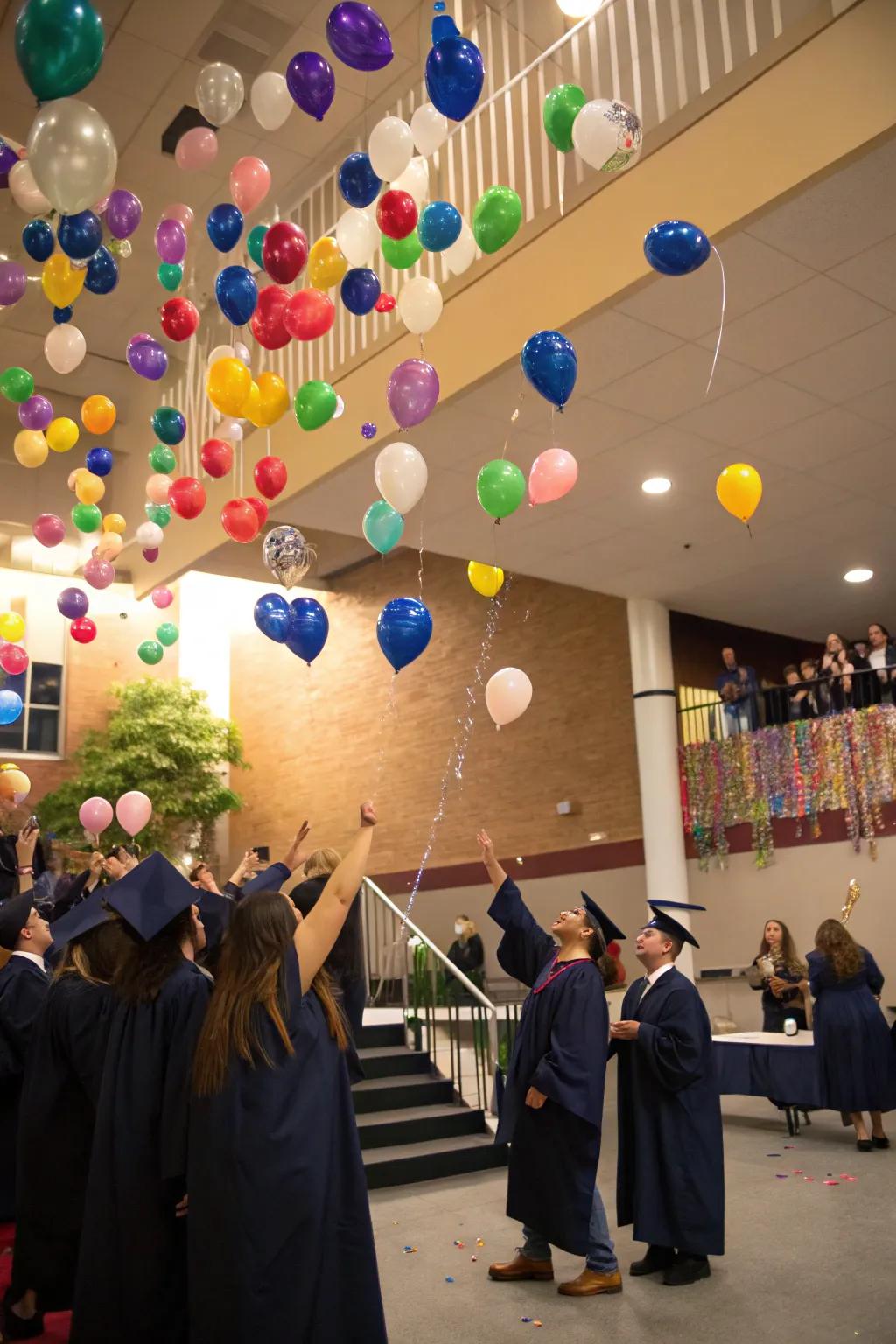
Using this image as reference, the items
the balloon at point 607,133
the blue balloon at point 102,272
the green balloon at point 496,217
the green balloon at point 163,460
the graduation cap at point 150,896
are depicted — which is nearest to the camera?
the graduation cap at point 150,896

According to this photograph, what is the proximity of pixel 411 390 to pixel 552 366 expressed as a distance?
812 millimetres

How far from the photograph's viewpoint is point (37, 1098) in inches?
156

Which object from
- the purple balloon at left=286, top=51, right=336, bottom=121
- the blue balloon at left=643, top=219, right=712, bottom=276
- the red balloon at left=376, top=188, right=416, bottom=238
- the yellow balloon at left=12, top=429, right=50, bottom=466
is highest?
the purple balloon at left=286, top=51, right=336, bottom=121

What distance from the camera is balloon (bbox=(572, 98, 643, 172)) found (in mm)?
5363

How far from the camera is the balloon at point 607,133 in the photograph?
211 inches

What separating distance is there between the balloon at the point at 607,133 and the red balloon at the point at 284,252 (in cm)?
175

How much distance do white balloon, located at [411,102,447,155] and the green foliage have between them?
34.9 feet

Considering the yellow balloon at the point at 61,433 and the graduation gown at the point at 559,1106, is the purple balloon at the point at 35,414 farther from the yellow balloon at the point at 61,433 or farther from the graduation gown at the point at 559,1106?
the graduation gown at the point at 559,1106

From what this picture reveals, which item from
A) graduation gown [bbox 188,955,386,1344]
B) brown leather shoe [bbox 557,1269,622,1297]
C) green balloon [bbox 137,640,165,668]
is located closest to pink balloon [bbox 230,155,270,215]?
green balloon [bbox 137,640,165,668]

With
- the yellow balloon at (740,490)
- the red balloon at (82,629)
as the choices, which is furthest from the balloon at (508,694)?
the red balloon at (82,629)

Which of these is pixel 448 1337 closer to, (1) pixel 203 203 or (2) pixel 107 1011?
(2) pixel 107 1011

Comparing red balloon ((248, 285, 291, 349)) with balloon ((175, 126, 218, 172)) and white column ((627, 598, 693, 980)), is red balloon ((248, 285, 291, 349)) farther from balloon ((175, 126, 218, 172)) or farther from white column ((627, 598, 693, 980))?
white column ((627, 598, 693, 980))

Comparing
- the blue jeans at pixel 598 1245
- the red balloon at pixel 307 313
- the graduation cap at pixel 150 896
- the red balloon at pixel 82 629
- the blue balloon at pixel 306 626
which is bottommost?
the blue jeans at pixel 598 1245

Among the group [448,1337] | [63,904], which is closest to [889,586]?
[63,904]
